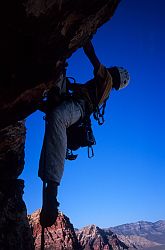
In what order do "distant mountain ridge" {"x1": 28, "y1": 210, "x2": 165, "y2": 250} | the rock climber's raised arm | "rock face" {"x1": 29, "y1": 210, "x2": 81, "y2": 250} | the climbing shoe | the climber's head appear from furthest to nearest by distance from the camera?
1. "distant mountain ridge" {"x1": 28, "y1": 210, "x2": 165, "y2": 250}
2. "rock face" {"x1": 29, "y1": 210, "x2": 81, "y2": 250}
3. the climber's head
4. the rock climber's raised arm
5. the climbing shoe

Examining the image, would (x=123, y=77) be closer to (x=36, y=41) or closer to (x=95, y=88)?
(x=95, y=88)

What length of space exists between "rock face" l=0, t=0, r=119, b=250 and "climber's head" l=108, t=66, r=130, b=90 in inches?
60.3

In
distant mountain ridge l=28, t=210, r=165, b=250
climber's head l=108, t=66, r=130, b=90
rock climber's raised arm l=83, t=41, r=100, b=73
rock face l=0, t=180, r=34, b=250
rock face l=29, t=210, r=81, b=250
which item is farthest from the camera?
distant mountain ridge l=28, t=210, r=165, b=250

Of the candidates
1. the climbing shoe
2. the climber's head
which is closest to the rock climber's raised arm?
the climber's head

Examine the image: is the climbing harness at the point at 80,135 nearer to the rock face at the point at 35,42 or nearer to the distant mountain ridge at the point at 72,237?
the rock face at the point at 35,42

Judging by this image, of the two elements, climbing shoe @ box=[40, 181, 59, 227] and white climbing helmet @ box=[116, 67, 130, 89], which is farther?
Result: white climbing helmet @ box=[116, 67, 130, 89]

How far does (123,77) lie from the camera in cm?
611

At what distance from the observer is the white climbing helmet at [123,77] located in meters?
6.04

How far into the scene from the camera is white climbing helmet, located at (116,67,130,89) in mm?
6043

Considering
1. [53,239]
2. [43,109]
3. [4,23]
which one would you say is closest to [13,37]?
[4,23]

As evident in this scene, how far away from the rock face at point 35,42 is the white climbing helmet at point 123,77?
1.61 m

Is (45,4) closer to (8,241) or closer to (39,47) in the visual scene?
(39,47)

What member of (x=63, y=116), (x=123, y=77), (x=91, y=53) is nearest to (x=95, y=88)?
(x=91, y=53)

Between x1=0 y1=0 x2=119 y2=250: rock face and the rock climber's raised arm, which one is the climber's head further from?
x1=0 y1=0 x2=119 y2=250: rock face
